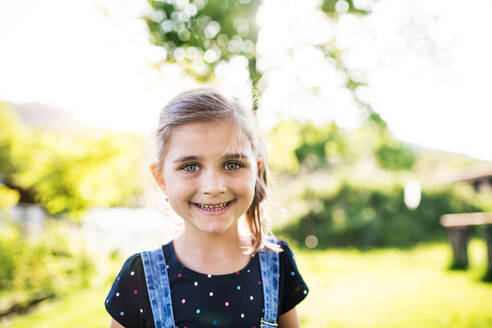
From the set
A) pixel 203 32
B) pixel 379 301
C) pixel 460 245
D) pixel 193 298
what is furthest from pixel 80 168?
pixel 460 245

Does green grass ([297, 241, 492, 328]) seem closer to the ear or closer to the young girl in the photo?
the young girl

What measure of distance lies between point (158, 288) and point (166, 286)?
3 centimetres

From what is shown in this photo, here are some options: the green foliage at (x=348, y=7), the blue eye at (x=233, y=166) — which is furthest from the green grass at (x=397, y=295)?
the green foliage at (x=348, y=7)

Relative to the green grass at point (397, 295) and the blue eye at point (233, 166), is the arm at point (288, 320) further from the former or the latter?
the green grass at point (397, 295)

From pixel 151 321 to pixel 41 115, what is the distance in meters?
74.4

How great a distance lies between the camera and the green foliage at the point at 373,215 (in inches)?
472

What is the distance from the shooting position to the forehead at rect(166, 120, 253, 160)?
53.4 inches

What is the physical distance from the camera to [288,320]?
1560 millimetres

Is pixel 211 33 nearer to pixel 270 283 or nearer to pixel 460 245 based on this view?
pixel 270 283

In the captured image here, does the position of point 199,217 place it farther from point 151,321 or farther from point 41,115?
point 41,115

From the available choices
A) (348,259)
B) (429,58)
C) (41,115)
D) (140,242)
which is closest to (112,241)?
(140,242)

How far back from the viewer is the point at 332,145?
6375mm

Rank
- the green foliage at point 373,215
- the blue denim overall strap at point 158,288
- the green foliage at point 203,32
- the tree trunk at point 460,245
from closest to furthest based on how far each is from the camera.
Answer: the blue denim overall strap at point 158,288, the green foliage at point 203,32, the tree trunk at point 460,245, the green foliage at point 373,215

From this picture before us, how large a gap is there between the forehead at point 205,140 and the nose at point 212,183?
7 centimetres
